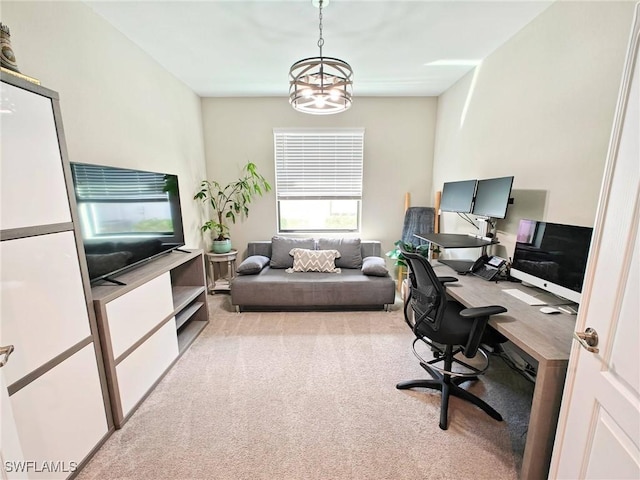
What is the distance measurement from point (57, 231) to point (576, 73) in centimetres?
303

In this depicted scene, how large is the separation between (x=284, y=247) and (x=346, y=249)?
85 cm

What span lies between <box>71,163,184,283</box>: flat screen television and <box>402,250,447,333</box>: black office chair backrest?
1903mm

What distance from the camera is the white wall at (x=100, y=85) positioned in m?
1.57

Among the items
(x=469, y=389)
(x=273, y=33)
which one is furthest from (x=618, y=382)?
(x=273, y=33)

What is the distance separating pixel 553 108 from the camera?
6.07 feet

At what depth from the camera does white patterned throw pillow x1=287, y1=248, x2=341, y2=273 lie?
11.4 feet

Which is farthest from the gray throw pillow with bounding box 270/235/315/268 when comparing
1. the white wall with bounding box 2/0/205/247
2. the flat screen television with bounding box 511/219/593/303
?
the flat screen television with bounding box 511/219/593/303

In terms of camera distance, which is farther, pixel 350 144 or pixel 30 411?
pixel 350 144

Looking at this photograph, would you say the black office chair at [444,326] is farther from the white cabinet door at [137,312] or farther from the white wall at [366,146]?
the white wall at [366,146]

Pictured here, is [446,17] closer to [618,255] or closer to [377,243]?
[618,255]

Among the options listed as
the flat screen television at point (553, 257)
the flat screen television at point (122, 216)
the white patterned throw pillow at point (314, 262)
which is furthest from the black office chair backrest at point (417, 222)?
the flat screen television at point (122, 216)

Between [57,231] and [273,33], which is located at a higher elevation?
[273,33]

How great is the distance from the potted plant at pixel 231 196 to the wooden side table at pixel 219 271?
11 cm

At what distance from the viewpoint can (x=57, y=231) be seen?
1.25m
